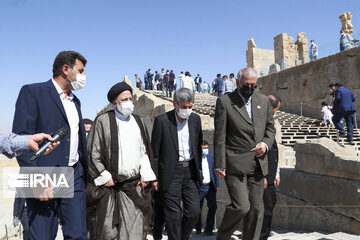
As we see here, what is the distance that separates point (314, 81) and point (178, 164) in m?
13.9

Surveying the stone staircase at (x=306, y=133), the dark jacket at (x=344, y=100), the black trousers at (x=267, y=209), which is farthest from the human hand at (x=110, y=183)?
the stone staircase at (x=306, y=133)

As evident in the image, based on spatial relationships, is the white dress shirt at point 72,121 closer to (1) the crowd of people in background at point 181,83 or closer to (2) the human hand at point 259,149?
(2) the human hand at point 259,149

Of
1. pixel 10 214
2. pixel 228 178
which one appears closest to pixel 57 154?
pixel 228 178

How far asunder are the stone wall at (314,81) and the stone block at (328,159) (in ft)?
32.2

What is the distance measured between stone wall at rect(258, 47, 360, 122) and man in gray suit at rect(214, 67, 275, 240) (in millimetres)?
12012

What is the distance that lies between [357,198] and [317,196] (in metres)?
0.71

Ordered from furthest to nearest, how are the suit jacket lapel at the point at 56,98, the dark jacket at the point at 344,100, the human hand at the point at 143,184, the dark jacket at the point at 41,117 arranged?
the dark jacket at the point at 344,100
the human hand at the point at 143,184
the suit jacket lapel at the point at 56,98
the dark jacket at the point at 41,117

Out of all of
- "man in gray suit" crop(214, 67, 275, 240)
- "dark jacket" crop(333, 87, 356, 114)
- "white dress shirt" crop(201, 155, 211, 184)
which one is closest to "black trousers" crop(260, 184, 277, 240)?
"man in gray suit" crop(214, 67, 275, 240)

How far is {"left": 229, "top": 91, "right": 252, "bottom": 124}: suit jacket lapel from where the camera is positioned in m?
3.26

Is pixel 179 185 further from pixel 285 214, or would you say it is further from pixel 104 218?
pixel 285 214

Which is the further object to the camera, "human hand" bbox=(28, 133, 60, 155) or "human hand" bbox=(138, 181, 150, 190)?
"human hand" bbox=(138, 181, 150, 190)

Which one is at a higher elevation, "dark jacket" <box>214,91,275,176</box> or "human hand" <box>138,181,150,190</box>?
"dark jacket" <box>214,91,275,176</box>

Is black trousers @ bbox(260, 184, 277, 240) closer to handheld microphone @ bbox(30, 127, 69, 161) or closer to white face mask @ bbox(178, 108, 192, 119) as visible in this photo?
white face mask @ bbox(178, 108, 192, 119)

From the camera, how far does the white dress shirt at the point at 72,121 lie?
249 centimetres
